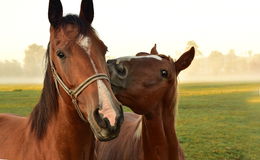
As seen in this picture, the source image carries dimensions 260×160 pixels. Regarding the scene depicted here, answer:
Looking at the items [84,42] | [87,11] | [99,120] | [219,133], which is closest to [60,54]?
[84,42]

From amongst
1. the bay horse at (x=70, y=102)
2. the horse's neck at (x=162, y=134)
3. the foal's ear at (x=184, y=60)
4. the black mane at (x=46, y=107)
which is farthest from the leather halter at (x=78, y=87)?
the foal's ear at (x=184, y=60)

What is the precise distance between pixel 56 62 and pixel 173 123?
5.68ft

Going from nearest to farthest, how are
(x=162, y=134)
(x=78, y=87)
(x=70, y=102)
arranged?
(x=78, y=87)
(x=70, y=102)
(x=162, y=134)

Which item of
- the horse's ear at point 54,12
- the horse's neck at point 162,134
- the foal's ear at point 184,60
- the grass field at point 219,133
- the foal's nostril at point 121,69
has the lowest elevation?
the grass field at point 219,133

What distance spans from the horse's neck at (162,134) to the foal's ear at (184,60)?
42 cm

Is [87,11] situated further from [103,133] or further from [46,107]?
[103,133]

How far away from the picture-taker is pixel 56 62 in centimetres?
274

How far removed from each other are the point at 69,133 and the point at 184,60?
5.94 ft

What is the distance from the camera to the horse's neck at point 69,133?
2.82 meters

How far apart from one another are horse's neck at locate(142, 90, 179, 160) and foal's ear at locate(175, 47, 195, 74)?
0.42 meters

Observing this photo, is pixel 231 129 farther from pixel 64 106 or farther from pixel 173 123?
pixel 64 106

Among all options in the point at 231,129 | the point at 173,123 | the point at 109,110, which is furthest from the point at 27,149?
the point at 231,129

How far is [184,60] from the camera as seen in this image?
13.0 feet

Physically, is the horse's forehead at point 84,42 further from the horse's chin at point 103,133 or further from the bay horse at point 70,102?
the horse's chin at point 103,133
